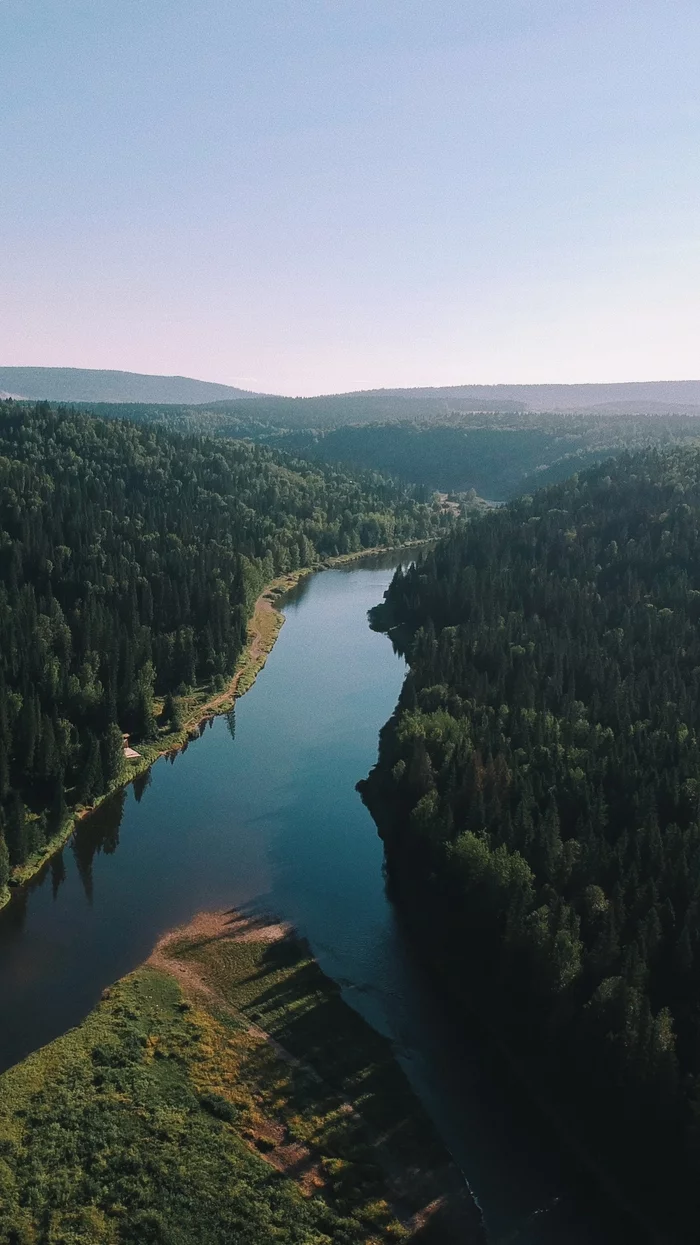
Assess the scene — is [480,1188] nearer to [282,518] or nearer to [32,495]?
[32,495]

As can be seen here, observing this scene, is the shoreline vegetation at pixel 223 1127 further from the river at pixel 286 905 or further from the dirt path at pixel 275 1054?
the river at pixel 286 905

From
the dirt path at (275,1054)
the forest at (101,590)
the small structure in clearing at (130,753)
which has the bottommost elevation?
the dirt path at (275,1054)

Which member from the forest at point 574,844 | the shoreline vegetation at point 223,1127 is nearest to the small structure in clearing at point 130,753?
→ the forest at point 574,844

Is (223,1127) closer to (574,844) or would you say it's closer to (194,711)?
(574,844)

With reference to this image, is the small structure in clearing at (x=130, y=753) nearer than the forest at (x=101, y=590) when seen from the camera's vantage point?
No

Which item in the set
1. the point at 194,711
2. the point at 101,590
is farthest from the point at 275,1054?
the point at 101,590

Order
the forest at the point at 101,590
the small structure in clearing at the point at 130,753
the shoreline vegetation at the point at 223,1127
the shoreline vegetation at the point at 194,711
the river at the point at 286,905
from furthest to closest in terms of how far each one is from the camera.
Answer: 1. the small structure in clearing at the point at 130,753
2. the forest at the point at 101,590
3. the shoreline vegetation at the point at 194,711
4. the river at the point at 286,905
5. the shoreline vegetation at the point at 223,1127
